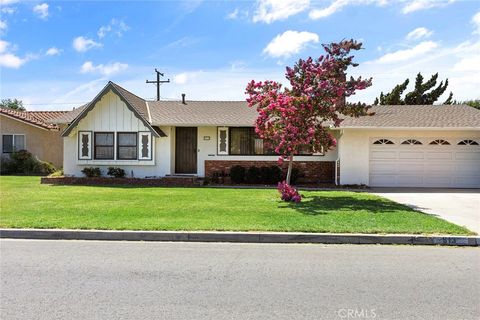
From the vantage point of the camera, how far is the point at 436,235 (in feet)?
27.7

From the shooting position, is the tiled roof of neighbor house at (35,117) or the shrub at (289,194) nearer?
the shrub at (289,194)

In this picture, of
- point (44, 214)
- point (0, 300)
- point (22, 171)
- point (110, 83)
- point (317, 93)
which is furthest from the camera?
point (22, 171)

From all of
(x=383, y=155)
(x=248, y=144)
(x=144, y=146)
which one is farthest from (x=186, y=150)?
(x=383, y=155)

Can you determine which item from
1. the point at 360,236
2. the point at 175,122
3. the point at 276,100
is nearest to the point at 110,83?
the point at 175,122

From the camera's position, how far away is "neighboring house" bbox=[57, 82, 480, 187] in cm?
1931

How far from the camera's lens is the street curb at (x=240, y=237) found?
830 centimetres

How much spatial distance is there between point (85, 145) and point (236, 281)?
17.4 metres

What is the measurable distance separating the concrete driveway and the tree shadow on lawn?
73 centimetres

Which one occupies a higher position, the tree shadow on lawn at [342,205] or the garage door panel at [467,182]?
the garage door panel at [467,182]

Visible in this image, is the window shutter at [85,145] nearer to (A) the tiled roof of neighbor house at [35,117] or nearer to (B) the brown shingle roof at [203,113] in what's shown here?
(B) the brown shingle roof at [203,113]

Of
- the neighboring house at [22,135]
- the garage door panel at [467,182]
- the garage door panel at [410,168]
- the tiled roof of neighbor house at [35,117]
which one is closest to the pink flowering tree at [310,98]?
the garage door panel at [410,168]

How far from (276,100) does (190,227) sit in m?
6.05

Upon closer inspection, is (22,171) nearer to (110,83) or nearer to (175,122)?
(110,83)

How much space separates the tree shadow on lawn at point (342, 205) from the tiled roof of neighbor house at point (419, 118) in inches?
214
